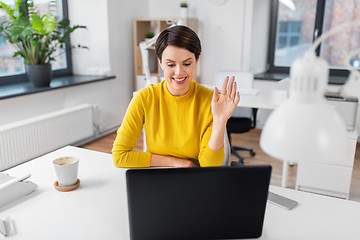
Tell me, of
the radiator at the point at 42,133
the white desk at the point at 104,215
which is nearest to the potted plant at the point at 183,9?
the radiator at the point at 42,133

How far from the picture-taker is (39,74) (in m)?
3.40

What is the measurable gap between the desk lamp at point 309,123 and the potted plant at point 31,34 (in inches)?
119

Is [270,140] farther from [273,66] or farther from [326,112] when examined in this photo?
[273,66]

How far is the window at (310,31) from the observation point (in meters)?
4.25

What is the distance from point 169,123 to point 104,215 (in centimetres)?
57

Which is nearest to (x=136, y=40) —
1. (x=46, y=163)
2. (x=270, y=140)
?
(x=46, y=163)

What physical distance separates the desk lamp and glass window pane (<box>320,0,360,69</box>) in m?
3.95

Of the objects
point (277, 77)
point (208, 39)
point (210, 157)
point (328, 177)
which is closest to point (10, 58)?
point (208, 39)

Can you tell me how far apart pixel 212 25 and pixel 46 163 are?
11.1 ft

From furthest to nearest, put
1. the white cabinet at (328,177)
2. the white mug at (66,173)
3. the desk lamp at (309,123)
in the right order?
the white cabinet at (328,177) < the white mug at (66,173) < the desk lamp at (309,123)

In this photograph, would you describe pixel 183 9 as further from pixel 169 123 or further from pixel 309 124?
pixel 309 124

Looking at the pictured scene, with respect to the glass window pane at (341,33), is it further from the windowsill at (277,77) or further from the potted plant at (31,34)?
A: the potted plant at (31,34)

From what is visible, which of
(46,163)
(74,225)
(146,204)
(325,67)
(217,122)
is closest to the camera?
(325,67)

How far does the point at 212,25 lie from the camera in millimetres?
4520
